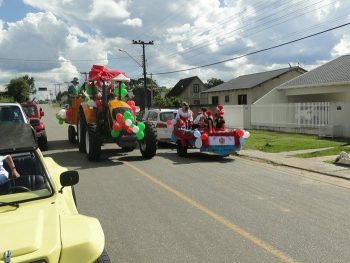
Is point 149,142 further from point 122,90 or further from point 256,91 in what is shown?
point 256,91

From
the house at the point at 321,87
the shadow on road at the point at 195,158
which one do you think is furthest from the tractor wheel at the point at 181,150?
the house at the point at 321,87

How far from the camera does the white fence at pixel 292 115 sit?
21.3 meters

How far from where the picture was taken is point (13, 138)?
452cm

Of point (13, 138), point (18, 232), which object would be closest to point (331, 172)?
point (13, 138)

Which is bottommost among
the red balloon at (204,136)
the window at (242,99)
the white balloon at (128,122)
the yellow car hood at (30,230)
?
the yellow car hood at (30,230)

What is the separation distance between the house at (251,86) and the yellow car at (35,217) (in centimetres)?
3638

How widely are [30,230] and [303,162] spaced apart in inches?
434

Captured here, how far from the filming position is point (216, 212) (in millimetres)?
7020

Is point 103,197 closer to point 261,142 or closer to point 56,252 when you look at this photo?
point 56,252

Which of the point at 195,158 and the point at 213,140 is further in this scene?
the point at 195,158

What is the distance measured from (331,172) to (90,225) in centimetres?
912

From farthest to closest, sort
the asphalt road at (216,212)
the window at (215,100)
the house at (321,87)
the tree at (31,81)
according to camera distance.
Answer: the tree at (31,81) → the window at (215,100) → the house at (321,87) → the asphalt road at (216,212)

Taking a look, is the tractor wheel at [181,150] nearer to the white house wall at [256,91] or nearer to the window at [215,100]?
the white house wall at [256,91]

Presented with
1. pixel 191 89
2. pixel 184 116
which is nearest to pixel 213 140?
pixel 184 116
